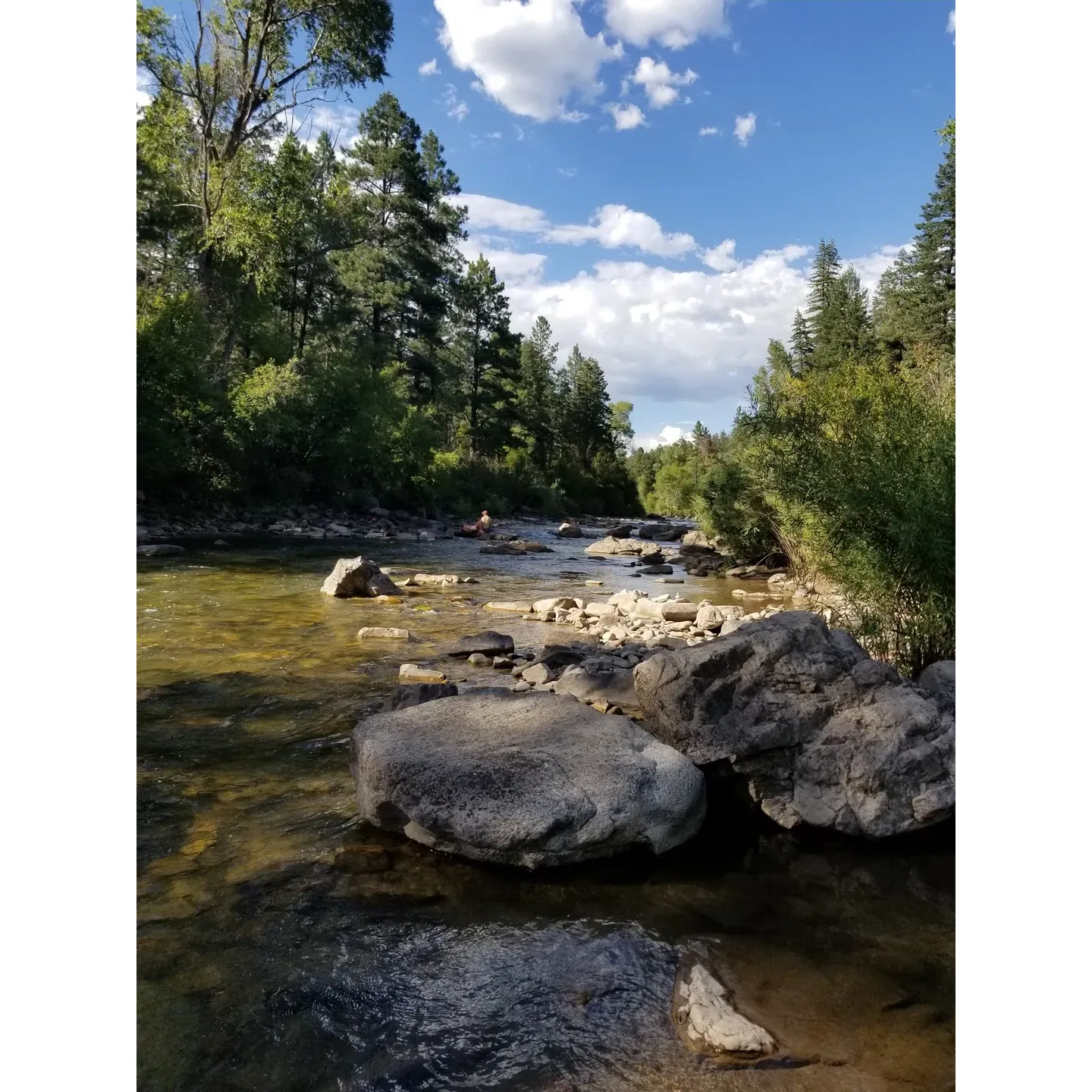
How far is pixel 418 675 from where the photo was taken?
6.58 metres

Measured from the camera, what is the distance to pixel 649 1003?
2457mm

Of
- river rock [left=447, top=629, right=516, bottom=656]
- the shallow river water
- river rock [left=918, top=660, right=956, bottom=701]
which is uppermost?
river rock [left=918, top=660, right=956, bottom=701]

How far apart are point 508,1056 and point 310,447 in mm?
25358

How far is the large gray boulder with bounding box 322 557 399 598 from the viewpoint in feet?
36.6

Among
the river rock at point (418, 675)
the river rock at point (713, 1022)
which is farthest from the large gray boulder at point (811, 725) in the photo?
the river rock at point (418, 675)

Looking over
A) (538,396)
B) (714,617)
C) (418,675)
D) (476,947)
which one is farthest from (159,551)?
(538,396)

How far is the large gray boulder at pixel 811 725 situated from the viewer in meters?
3.83

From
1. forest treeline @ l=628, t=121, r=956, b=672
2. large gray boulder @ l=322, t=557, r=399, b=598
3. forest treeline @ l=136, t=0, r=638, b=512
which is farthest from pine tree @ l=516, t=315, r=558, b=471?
large gray boulder @ l=322, t=557, r=399, b=598

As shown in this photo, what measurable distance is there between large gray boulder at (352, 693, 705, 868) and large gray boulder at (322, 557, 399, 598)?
24.5ft

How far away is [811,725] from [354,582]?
840 centimetres

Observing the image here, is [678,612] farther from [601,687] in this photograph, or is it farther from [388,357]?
[388,357]

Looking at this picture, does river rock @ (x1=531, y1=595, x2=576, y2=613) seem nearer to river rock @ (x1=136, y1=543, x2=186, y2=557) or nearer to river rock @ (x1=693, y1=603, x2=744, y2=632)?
river rock @ (x1=693, y1=603, x2=744, y2=632)
